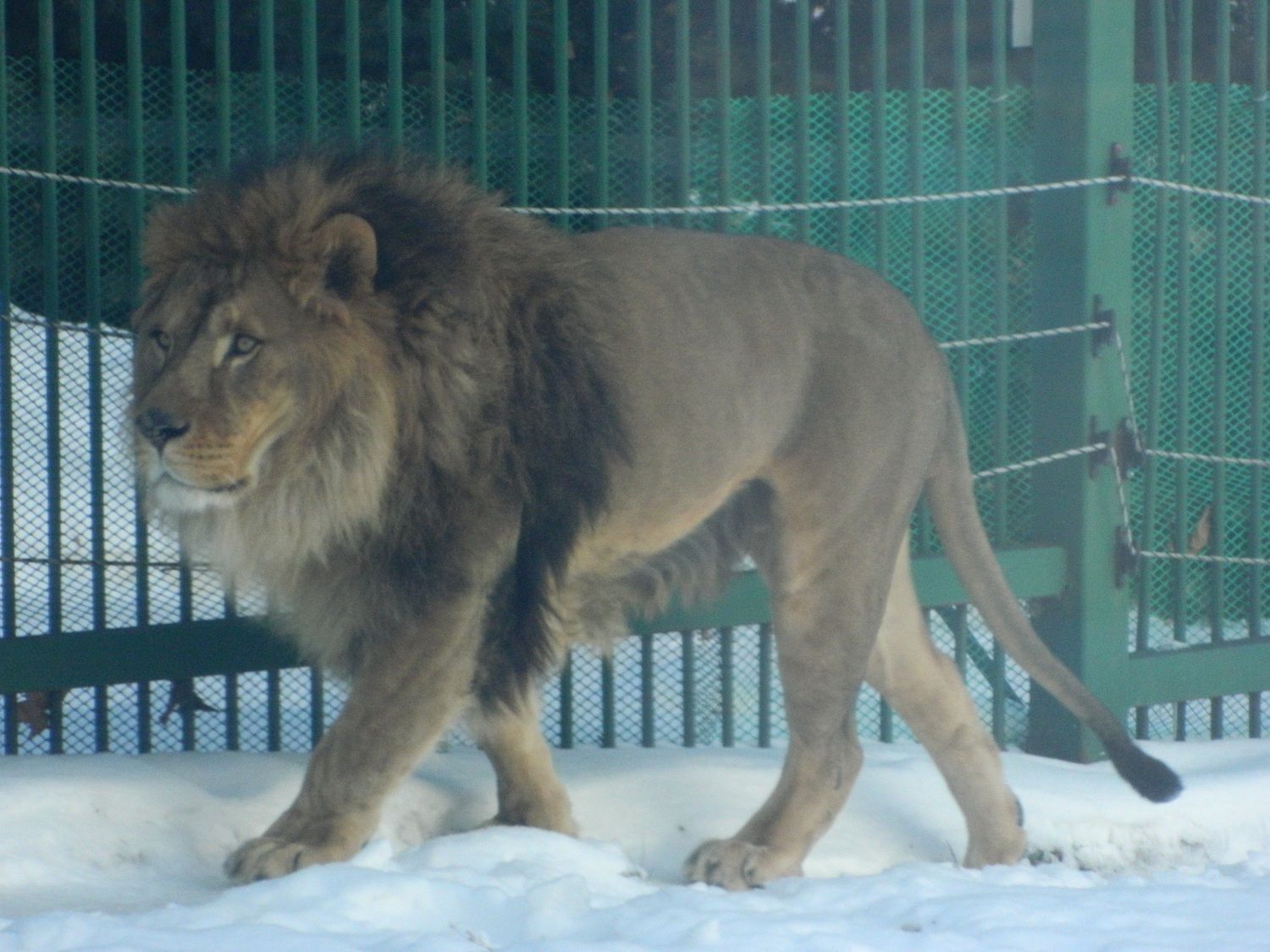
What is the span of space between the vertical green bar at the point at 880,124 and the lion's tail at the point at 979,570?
746 mm

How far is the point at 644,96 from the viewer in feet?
13.9

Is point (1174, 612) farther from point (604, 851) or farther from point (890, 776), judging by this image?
point (604, 851)

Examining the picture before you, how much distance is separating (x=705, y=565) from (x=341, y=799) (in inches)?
40.4

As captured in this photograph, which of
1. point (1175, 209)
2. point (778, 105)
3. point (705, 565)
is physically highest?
point (778, 105)

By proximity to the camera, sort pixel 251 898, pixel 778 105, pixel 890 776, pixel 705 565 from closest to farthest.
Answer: pixel 251 898, pixel 705 565, pixel 890 776, pixel 778 105

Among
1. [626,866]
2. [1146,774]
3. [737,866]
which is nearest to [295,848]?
[626,866]

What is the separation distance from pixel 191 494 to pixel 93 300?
1.14 meters

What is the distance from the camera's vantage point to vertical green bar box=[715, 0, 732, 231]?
4297 mm

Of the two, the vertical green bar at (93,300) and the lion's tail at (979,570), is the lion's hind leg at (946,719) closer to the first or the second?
the lion's tail at (979,570)

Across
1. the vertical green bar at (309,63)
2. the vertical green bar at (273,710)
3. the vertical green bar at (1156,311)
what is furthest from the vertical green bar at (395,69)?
the vertical green bar at (1156,311)

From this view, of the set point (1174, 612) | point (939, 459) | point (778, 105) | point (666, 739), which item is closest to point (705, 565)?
point (939, 459)

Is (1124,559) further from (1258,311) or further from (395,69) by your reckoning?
(395,69)

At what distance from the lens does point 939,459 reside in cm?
387

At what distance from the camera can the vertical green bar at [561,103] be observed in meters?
4.19
